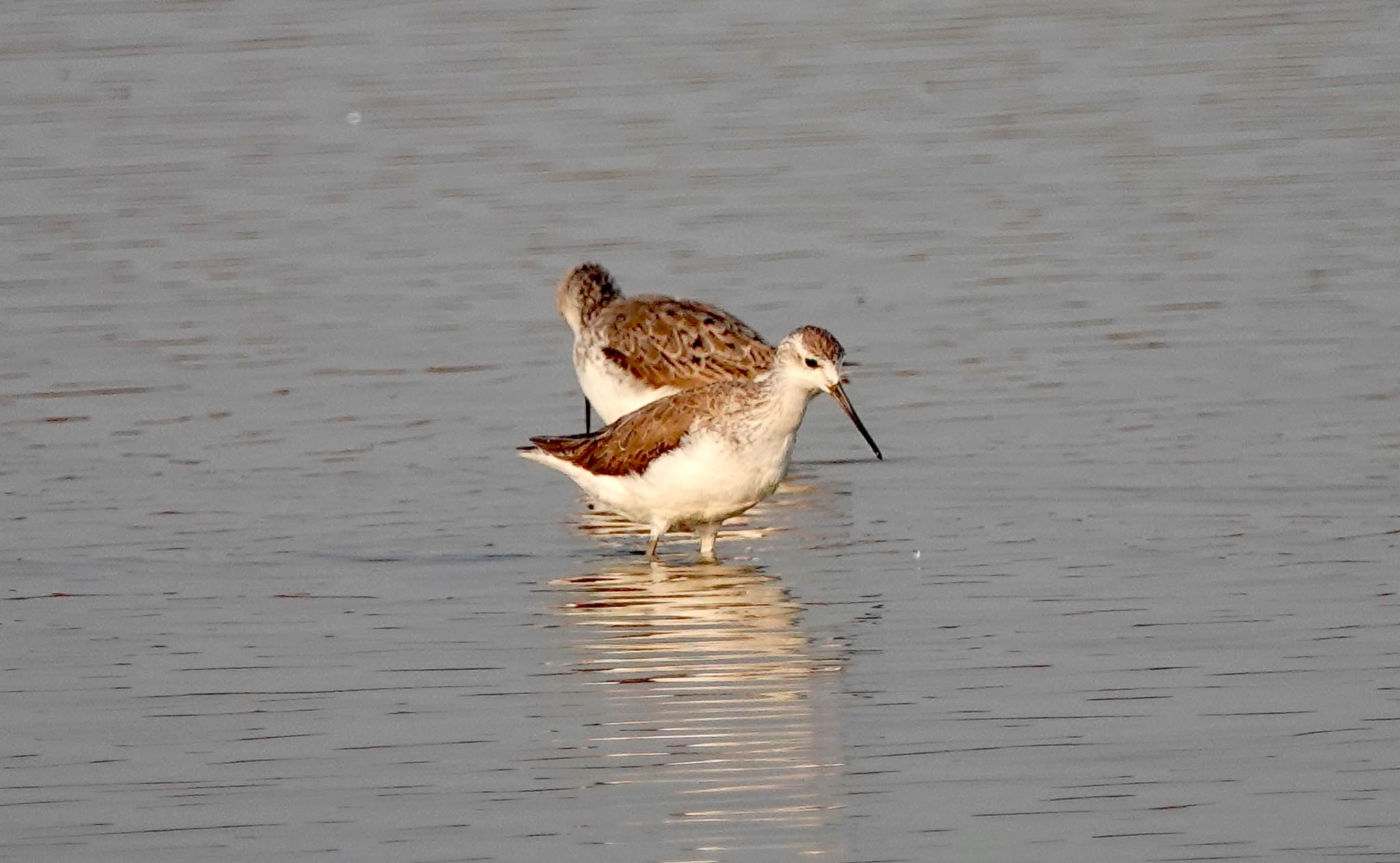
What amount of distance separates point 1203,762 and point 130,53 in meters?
17.9

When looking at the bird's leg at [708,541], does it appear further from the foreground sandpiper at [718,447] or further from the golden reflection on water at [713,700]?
the golden reflection on water at [713,700]

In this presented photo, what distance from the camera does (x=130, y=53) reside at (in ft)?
79.6

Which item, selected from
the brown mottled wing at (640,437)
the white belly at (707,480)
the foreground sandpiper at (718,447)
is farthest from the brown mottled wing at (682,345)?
the white belly at (707,480)

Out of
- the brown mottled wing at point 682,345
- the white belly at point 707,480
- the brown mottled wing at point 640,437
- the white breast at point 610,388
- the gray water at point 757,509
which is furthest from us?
the white breast at point 610,388

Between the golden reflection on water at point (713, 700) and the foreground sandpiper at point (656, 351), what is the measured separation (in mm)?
2021

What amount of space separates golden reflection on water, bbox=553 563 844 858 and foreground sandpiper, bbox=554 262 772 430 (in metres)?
2.02

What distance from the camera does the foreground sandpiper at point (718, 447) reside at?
11570mm

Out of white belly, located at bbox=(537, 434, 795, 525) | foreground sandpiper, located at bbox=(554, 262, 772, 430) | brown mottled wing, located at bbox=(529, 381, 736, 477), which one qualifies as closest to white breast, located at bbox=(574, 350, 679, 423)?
foreground sandpiper, located at bbox=(554, 262, 772, 430)

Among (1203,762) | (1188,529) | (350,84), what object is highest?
(350,84)

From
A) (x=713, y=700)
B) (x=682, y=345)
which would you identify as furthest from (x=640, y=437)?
(x=713, y=700)

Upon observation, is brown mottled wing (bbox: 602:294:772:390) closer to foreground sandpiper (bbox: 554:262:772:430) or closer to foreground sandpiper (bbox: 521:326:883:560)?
foreground sandpiper (bbox: 554:262:772:430)

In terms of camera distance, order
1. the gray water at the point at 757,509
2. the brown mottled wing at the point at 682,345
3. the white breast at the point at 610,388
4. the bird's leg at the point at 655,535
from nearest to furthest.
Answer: the gray water at the point at 757,509, the bird's leg at the point at 655,535, the brown mottled wing at the point at 682,345, the white breast at the point at 610,388

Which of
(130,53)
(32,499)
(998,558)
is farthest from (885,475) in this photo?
(130,53)

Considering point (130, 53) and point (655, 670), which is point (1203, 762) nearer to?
point (655, 670)
